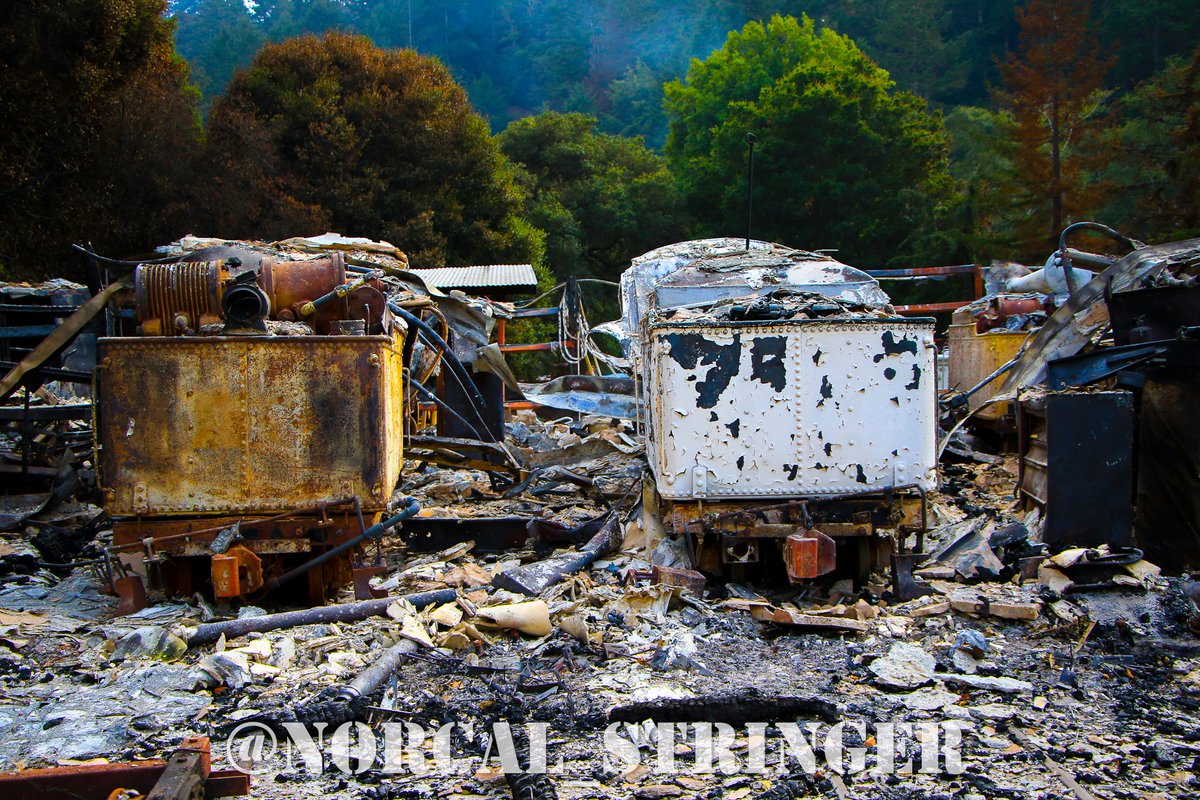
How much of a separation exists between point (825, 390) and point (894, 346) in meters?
0.56

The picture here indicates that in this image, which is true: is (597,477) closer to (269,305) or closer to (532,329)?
(269,305)

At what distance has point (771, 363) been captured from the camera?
21.8 ft

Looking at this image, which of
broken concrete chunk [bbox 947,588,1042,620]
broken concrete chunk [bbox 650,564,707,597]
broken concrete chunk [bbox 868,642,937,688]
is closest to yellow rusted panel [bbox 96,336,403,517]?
broken concrete chunk [bbox 650,564,707,597]

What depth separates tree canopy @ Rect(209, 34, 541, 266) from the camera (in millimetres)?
22469

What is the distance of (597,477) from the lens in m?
11.8

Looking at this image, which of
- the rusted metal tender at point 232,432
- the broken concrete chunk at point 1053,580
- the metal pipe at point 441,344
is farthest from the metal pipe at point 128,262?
the broken concrete chunk at point 1053,580

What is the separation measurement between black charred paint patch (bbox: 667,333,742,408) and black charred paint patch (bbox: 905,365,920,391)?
1207 millimetres

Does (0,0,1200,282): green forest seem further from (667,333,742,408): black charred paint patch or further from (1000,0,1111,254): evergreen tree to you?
(667,333,742,408): black charred paint patch

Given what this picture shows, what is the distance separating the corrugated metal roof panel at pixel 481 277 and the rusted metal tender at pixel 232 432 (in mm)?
13943

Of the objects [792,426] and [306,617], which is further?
[792,426]

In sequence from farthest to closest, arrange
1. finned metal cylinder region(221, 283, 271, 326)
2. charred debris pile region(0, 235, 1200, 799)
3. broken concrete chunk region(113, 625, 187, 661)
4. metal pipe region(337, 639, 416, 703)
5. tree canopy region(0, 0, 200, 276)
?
1. tree canopy region(0, 0, 200, 276)
2. finned metal cylinder region(221, 283, 271, 326)
3. broken concrete chunk region(113, 625, 187, 661)
4. metal pipe region(337, 639, 416, 703)
5. charred debris pile region(0, 235, 1200, 799)

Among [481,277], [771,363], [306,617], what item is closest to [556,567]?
[306,617]

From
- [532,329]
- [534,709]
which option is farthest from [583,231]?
[534,709]

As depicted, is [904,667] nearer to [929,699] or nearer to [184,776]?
[929,699]
